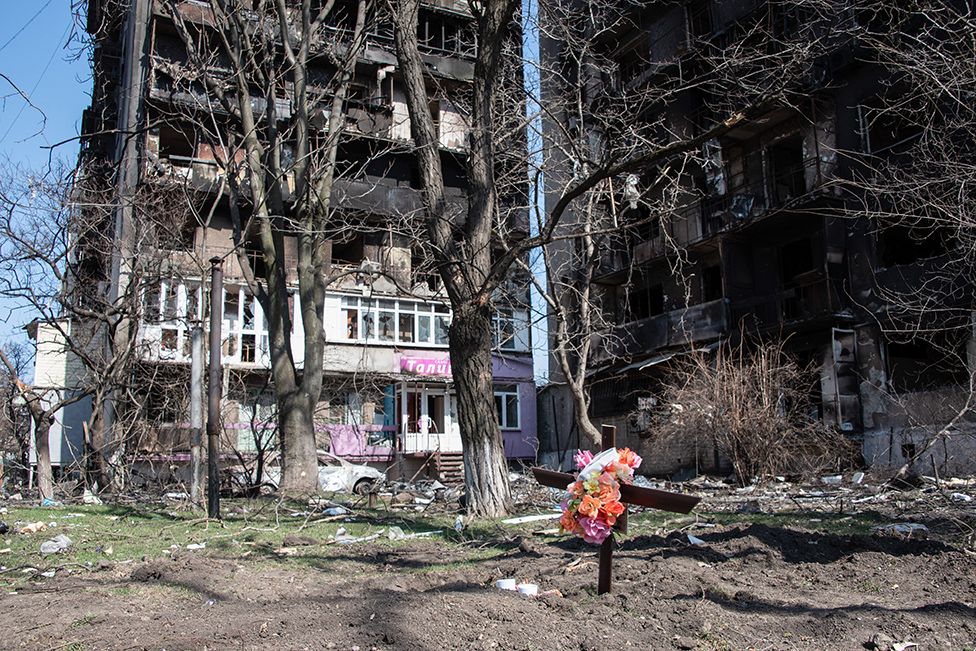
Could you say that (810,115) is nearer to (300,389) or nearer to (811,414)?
→ (811,414)

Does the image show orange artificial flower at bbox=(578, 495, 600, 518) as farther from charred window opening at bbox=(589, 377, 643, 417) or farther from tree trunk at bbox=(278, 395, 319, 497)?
charred window opening at bbox=(589, 377, 643, 417)

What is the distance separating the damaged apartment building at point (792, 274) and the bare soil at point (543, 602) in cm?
1052

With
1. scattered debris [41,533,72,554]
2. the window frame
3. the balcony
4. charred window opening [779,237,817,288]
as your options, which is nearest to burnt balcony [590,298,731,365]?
the balcony

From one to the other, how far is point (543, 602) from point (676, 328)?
23.1 metres

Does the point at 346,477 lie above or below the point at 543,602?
below

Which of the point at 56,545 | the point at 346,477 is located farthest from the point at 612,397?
the point at 56,545

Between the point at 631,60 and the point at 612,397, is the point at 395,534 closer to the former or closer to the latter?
the point at 612,397

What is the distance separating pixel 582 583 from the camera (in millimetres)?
5121

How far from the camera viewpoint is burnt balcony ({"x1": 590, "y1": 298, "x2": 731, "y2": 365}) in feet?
84.1

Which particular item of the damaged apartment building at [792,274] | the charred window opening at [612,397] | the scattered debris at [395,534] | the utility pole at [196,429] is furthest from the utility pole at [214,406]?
the charred window opening at [612,397]

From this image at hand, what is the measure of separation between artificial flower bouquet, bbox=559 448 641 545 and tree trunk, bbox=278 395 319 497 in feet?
31.0

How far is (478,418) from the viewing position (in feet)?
31.1

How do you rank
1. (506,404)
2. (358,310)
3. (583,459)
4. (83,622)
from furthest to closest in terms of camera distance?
(506,404) < (358,310) < (583,459) < (83,622)


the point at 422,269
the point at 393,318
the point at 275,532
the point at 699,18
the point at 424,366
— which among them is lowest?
the point at 275,532
